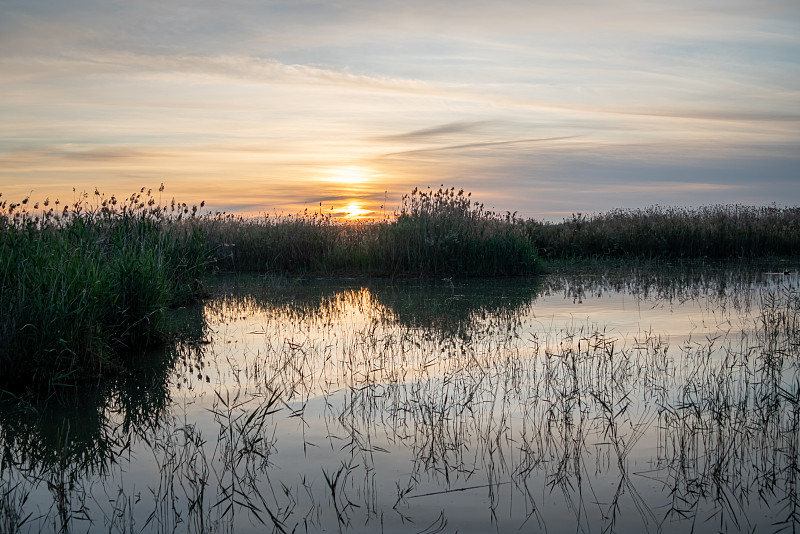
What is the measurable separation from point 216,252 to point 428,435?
15.7m

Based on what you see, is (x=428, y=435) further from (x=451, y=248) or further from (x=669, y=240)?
(x=669, y=240)

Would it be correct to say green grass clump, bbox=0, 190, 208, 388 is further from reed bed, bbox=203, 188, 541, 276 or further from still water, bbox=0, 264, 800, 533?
reed bed, bbox=203, 188, 541, 276

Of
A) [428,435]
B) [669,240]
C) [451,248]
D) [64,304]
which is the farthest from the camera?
[669,240]

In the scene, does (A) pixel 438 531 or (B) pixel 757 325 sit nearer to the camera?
(A) pixel 438 531

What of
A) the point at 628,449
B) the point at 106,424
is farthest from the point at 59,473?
the point at 628,449

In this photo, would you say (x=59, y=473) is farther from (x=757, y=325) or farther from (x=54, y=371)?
(x=757, y=325)

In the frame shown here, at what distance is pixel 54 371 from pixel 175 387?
3.66 feet

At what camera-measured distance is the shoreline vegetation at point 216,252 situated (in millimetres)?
6273

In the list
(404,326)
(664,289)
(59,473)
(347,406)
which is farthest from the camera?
(664,289)

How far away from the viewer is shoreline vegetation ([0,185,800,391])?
247 inches

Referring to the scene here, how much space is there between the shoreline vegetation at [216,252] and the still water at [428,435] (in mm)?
554

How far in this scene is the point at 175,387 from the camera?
632 cm

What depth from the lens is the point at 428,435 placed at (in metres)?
4.72

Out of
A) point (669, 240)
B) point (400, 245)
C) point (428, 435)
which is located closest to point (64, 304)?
point (428, 435)
